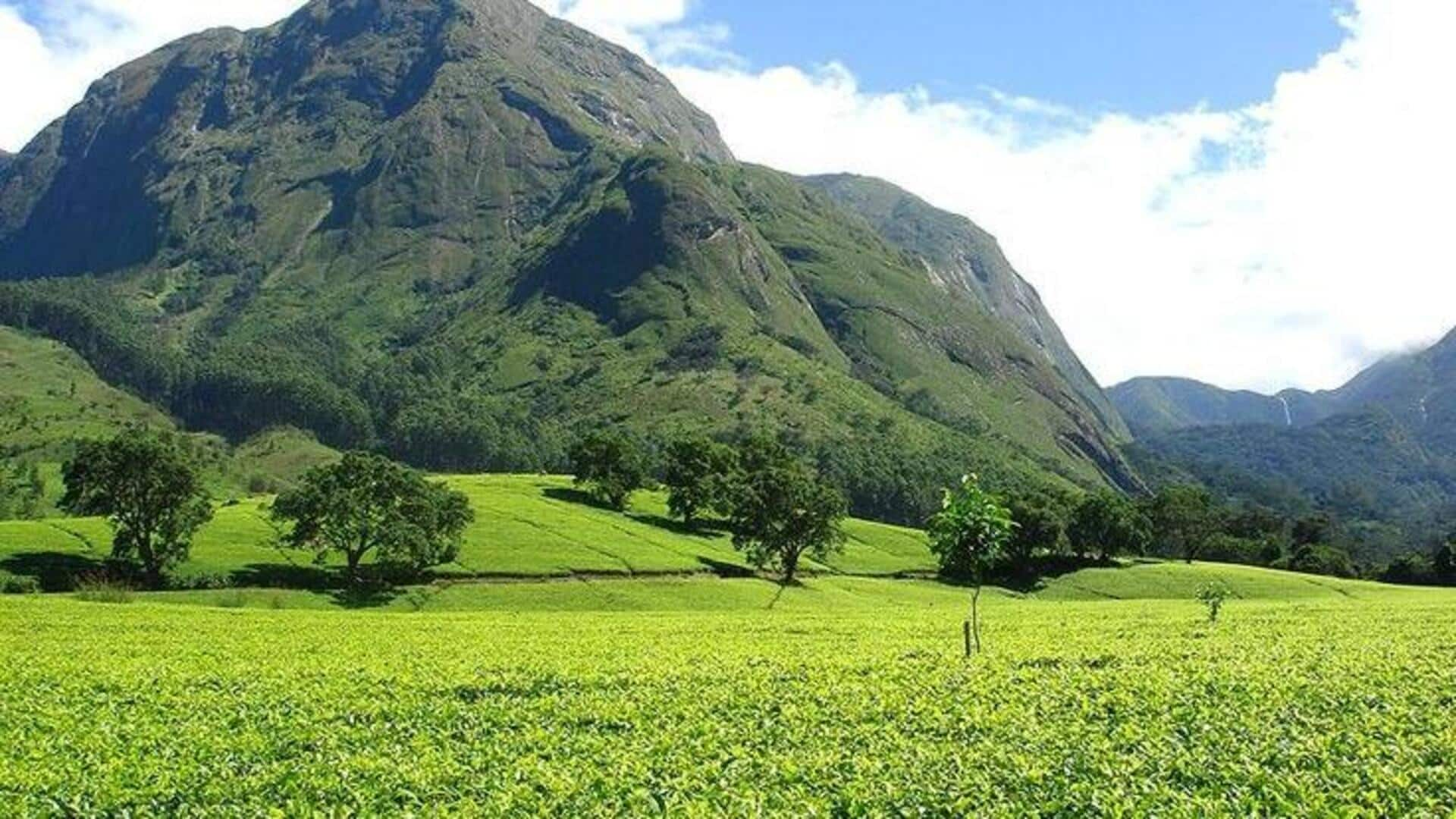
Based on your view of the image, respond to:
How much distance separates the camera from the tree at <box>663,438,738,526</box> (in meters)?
148

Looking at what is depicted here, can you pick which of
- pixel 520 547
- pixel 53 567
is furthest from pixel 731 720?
pixel 53 567

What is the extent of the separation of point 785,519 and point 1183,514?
9793 cm

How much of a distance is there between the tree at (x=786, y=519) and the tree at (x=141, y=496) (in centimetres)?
6024

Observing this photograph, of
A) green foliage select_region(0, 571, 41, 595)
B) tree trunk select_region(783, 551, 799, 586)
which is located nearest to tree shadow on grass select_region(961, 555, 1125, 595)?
tree trunk select_region(783, 551, 799, 586)

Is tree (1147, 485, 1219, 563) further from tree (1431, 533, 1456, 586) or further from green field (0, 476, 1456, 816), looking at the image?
green field (0, 476, 1456, 816)

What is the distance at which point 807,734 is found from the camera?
21.8 metres

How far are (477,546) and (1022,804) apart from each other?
103 metres

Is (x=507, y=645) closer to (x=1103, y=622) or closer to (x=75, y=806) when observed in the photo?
(x=75, y=806)

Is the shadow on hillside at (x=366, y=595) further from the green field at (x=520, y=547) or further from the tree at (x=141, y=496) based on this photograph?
the tree at (x=141, y=496)

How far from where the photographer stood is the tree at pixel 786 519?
119875 mm

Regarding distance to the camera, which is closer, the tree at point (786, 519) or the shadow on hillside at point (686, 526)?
the tree at point (786, 519)

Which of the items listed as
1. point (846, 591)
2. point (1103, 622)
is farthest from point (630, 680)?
point (846, 591)

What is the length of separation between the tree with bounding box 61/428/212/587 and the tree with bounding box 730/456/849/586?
6024 centimetres

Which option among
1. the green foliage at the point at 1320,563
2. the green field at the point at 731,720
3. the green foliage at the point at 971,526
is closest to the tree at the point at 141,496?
the green field at the point at 731,720
